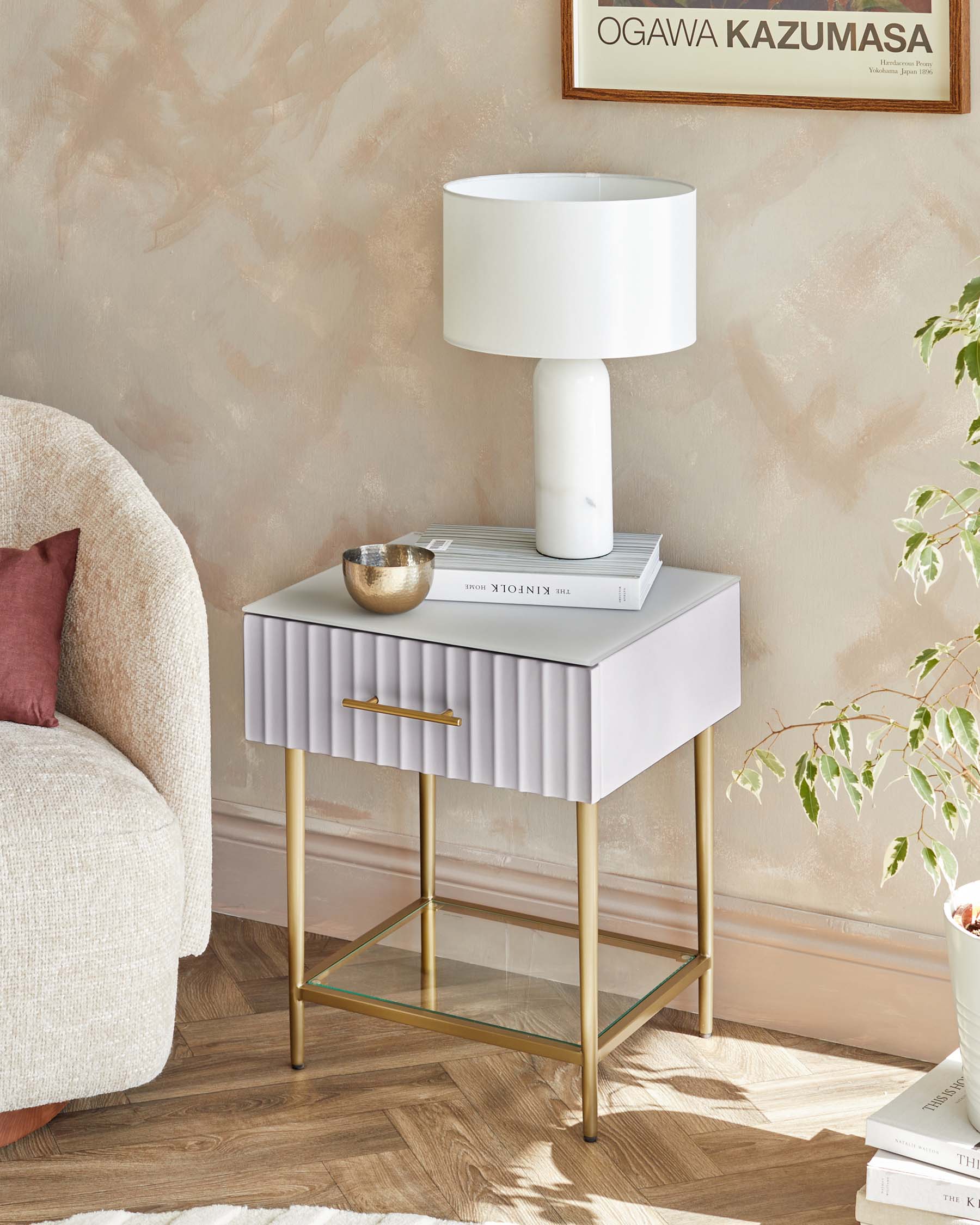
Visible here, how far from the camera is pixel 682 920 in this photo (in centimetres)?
244

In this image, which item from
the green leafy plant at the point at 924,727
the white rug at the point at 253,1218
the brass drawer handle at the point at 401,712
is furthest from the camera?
the brass drawer handle at the point at 401,712

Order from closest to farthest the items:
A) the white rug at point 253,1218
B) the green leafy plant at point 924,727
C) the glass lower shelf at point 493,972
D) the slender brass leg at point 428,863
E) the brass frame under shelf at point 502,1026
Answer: the green leafy plant at point 924,727
the white rug at point 253,1218
the brass frame under shelf at point 502,1026
the glass lower shelf at point 493,972
the slender brass leg at point 428,863

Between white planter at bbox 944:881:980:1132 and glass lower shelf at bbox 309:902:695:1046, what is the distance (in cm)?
52

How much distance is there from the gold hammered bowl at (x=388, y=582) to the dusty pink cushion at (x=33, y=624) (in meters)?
0.44

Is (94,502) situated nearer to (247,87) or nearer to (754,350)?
(247,87)

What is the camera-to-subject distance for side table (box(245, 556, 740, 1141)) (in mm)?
1974

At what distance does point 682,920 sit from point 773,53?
124 centimetres

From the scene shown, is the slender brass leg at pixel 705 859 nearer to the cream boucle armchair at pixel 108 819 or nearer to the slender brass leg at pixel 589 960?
the slender brass leg at pixel 589 960

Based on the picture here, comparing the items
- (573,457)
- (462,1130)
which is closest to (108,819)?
(462,1130)

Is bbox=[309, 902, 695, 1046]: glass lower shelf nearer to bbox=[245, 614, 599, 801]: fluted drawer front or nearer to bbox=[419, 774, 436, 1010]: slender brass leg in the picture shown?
bbox=[419, 774, 436, 1010]: slender brass leg

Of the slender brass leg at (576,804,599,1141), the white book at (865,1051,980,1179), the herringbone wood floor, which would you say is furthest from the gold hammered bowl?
the white book at (865,1051,980,1179)

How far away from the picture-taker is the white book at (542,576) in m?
2.09

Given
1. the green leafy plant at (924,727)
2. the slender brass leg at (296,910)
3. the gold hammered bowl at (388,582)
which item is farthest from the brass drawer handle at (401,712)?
the green leafy plant at (924,727)

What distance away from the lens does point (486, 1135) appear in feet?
6.91
